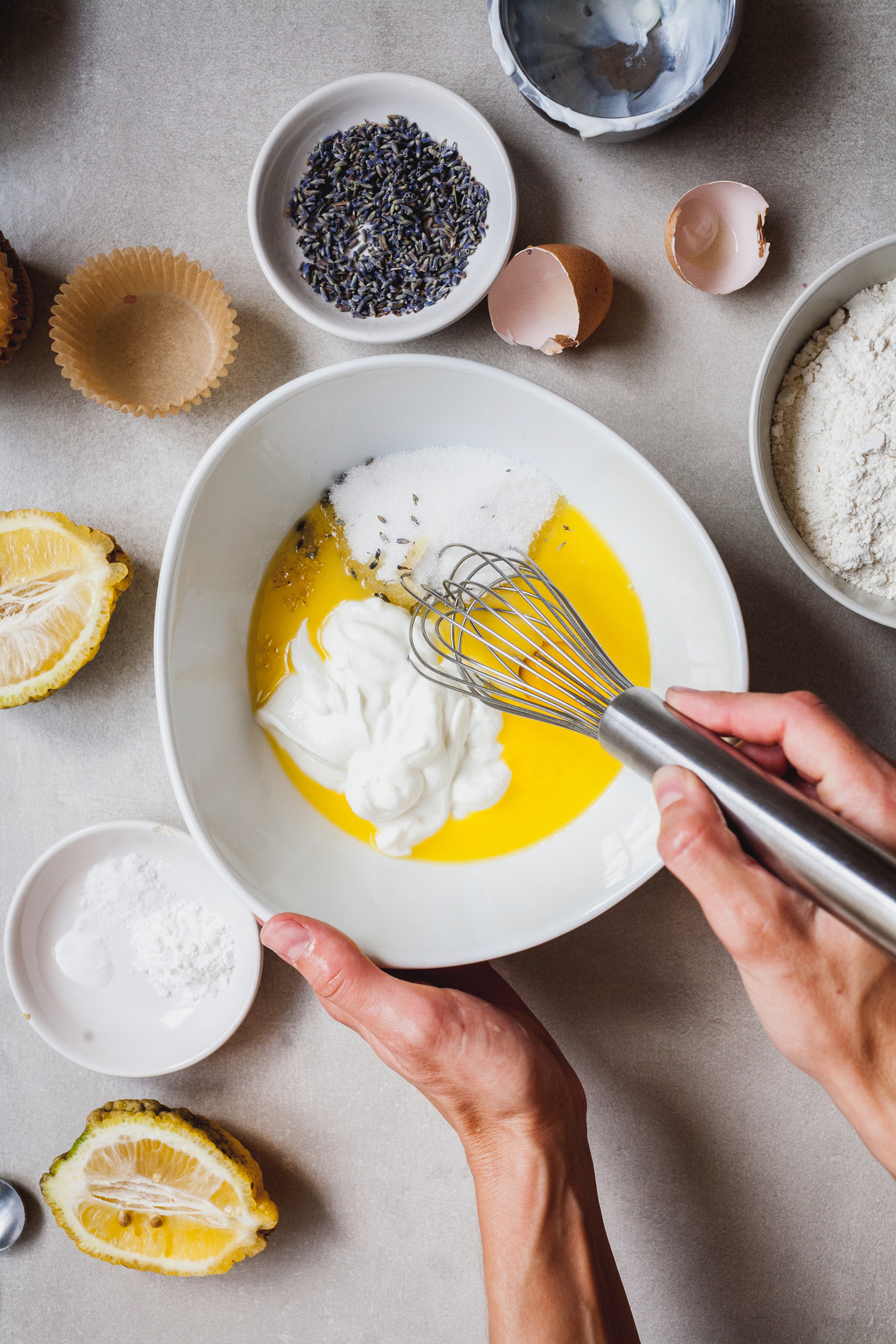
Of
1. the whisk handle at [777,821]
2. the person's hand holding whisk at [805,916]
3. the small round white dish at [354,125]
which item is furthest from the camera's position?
the small round white dish at [354,125]

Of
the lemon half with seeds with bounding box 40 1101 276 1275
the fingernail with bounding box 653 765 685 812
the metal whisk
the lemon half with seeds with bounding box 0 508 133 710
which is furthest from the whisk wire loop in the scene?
the lemon half with seeds with bounding box 40 1101 276 1275

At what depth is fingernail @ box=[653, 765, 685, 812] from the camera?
27.1 inches

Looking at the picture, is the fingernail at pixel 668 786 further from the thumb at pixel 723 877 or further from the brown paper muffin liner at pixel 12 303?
the brown paper muffin liner at pixel 12 303

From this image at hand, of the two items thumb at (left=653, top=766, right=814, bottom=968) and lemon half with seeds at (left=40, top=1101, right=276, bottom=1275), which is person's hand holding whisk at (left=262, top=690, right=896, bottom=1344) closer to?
thumb at (left=653, top=766, right=814, bottom=968)

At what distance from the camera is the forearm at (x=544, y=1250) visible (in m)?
0.96

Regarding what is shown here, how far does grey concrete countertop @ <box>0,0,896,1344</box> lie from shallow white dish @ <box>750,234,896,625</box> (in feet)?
0.28

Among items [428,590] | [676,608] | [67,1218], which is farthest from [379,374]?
[67,1218]

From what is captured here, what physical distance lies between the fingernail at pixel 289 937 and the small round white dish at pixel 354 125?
701 millimetres

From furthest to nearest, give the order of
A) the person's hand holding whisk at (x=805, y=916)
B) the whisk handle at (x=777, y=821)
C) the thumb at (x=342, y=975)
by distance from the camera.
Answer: the thumb at (x=342, y=975) → the person's hand holding whisk at (x=805, y=916) → the whisk handle at (x=777, y=821)

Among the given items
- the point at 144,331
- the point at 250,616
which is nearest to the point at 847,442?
the point at 250,616

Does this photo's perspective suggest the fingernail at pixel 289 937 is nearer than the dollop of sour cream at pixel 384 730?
Yes

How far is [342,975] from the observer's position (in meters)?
0.92

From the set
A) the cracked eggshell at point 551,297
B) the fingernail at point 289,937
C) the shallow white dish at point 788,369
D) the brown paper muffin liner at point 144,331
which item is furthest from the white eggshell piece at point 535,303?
the fingernail at point 289,937

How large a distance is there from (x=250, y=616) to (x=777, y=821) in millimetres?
714
